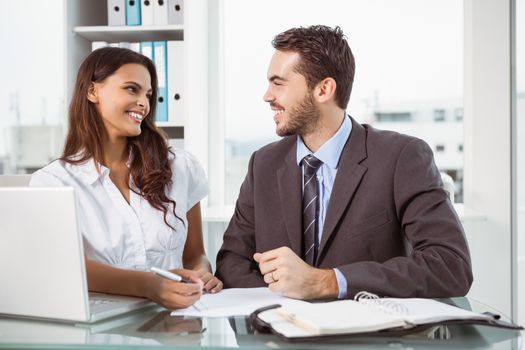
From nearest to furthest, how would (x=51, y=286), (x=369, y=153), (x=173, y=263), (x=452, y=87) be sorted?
1. (x=51, y=286)
2. (x=369, y=153)
3. (x=173, y=263)
4. (x=452, y=87)

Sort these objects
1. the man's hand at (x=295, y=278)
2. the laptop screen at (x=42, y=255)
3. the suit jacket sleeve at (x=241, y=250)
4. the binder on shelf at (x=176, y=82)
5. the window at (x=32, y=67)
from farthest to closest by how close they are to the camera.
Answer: the window at (x=32, y=67) < the binder on shelf at (x=176, y=82) < the suit jacket sleeve at (x=241, y=250) < the man's hand at (x=295, y=278) < the laptop screen at (x=42, y=255)

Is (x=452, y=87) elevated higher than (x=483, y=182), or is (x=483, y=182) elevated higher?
(x=452, y=87)

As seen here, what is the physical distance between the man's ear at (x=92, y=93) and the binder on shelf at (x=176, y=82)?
0.98 m

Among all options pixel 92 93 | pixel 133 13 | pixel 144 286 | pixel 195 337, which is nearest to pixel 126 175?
pixel 92 93

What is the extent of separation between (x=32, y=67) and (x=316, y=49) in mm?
2266

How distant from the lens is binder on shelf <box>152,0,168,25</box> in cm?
309

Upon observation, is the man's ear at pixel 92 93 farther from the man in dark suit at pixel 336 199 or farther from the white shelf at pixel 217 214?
the white shelf at pixel 217 214

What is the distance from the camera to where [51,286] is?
3.94ft

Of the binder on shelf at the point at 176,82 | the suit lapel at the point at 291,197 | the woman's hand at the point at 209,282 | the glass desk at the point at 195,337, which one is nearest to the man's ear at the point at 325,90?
the suit lapel at the point at 291,197

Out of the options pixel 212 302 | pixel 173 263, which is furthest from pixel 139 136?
pixel 212 302

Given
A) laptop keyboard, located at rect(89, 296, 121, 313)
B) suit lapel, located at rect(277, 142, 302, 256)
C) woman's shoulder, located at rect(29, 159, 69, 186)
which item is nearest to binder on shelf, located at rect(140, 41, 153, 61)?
woman's shoulder, located at rect(29, 159, 69, 186)

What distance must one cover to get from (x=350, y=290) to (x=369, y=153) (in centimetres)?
52

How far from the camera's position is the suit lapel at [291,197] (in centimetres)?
180

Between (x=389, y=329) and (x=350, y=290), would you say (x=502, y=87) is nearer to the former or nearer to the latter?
(x=350, y=290)
